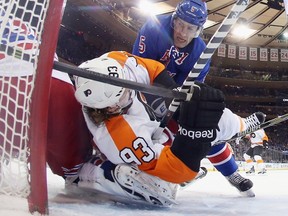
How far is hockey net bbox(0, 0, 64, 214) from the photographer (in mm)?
707

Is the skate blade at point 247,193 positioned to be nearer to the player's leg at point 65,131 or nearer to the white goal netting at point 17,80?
the player's leg at point 65,131

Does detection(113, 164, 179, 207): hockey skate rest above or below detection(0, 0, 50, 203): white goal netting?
below

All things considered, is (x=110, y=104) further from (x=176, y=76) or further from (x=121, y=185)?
(x=176, y=76)

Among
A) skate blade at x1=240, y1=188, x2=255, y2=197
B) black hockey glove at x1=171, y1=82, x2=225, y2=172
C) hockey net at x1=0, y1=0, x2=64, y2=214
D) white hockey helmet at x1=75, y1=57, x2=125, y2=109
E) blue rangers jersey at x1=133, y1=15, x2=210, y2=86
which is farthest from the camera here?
blue rangers jersey at x1=133, y1=15, x2=210, y2=86

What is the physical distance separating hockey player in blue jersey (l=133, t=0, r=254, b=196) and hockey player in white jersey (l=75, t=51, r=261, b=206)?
0.52 meters

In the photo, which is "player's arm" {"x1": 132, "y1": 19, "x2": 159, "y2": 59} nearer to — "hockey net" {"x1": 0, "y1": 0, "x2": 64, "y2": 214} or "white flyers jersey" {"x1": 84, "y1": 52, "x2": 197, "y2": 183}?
"white flyers jersey" {"x1": 84, "y1": 52, "x2": 197, "y2": 183}

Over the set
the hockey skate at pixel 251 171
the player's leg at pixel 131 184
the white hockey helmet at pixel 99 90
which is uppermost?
the white hockey helmet at pixel 99 90

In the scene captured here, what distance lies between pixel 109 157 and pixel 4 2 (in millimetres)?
568

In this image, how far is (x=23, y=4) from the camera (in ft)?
2.46

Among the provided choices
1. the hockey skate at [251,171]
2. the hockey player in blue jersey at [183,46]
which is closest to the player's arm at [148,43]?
the hockey player in blue jersey at [183,46]

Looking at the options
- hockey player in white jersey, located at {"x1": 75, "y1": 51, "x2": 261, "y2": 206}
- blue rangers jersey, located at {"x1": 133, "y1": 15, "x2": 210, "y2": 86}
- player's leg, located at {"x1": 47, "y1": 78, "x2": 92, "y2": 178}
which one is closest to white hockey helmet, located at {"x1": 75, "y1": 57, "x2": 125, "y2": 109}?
hockey player in white jersey, located at {"x1": 75, "y1": 51, "x2": 261, "y2": 206}

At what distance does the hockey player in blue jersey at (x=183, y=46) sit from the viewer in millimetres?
1677

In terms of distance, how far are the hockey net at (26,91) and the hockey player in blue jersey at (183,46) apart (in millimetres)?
999

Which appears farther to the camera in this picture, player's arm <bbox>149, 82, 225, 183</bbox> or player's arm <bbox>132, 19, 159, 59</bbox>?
player's arm <bbox>132, 19, 159, 59</bbox>
